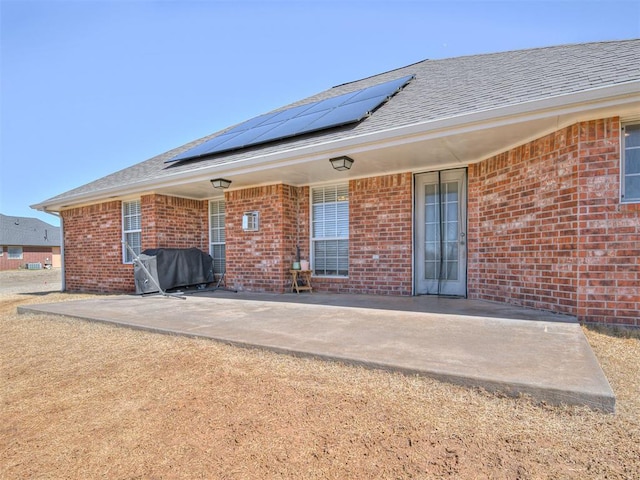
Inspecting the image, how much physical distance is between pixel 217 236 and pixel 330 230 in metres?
3.56

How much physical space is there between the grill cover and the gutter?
182 cm

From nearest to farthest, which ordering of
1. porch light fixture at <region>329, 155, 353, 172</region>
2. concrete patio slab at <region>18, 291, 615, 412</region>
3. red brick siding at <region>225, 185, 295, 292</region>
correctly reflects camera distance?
concrete patio slab at <region>18, 291, 615, 412</region>
porch light fixture at <region>329, 155, 353, 172</region>
red brick siding at <region>225, 185, 295, 292</region>

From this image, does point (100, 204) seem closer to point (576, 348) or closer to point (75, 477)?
point (75, 477)

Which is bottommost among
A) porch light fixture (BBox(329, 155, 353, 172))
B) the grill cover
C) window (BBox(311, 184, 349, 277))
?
the grill cover

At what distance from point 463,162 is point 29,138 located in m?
19.9

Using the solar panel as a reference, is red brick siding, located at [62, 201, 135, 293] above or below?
below

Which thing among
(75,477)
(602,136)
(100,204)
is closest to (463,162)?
(602,136)

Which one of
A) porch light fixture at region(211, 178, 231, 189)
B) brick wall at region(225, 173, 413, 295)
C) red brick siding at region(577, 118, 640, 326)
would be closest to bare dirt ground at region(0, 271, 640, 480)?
red brick siding at region(577, 118, 640, 326)

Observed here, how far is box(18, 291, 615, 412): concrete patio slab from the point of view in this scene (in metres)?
2.21

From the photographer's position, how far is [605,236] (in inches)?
152

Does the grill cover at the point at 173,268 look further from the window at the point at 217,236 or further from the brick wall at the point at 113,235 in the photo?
the brick wall at the point at 113,235

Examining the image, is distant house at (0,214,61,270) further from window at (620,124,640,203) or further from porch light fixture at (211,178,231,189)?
window at (620,124,640,203)

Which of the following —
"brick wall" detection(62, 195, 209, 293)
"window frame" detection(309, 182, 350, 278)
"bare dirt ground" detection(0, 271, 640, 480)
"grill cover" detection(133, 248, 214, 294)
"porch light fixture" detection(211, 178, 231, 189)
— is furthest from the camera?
"brick wall" detection(62, 195, 209, 293)

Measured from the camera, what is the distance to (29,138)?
1605 cm
